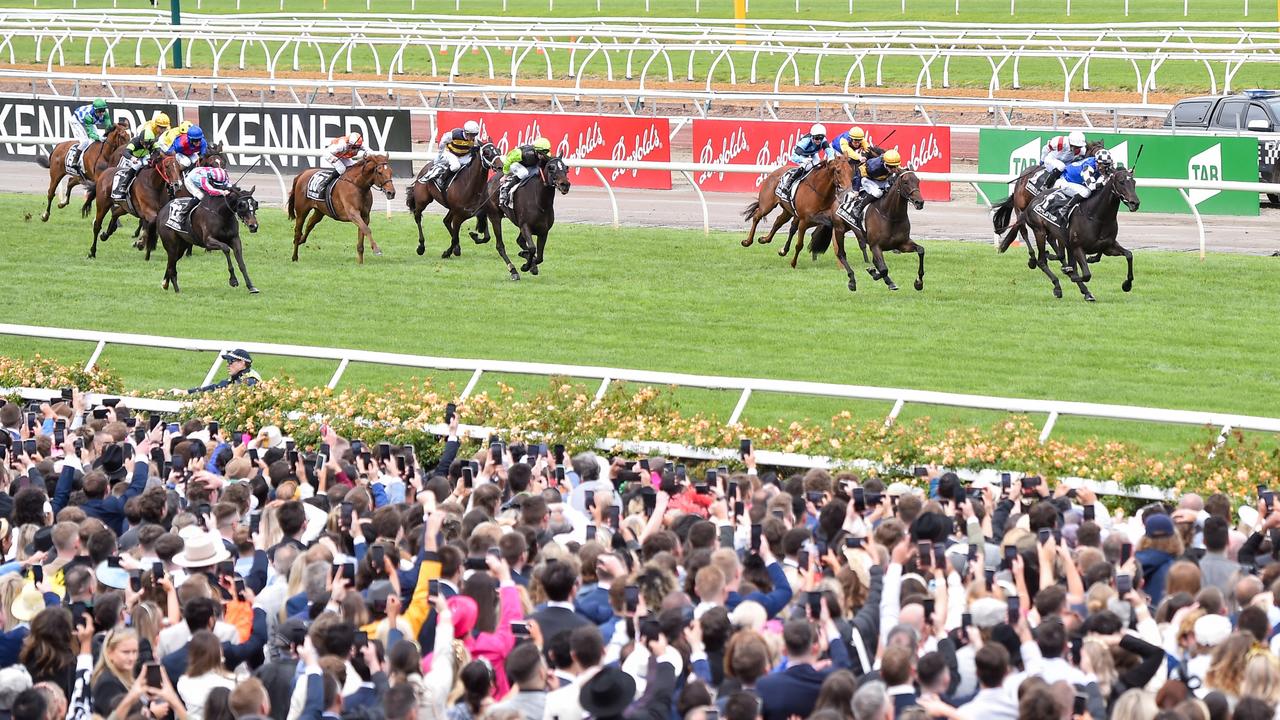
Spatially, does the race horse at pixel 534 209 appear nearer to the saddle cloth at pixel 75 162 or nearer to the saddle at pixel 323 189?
the saddle at pixel 323 189

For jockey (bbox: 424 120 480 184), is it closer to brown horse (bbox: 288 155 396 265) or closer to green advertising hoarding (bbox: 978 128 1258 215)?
brown horse (bbox: 288 155 396 265)

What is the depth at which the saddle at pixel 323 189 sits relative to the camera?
19953mm

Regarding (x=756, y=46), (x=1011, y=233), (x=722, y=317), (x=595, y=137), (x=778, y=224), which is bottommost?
(x=722, y=317)

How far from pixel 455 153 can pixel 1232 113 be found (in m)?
9.98

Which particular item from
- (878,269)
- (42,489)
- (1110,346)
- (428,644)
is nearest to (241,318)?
(878,269)

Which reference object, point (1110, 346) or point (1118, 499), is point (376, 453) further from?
point (1110, 346)

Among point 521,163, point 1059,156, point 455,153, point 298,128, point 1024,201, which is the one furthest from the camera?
point 298,128

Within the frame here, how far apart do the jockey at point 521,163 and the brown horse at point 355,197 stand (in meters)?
1.53

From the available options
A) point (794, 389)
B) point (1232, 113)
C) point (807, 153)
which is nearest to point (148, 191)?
point (807, 153)

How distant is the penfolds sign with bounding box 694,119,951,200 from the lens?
2281 centimetres

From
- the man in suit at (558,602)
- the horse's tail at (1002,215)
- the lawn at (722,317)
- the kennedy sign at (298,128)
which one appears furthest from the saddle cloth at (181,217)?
the man in suit at (558,602)

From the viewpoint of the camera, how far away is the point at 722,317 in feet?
53.2

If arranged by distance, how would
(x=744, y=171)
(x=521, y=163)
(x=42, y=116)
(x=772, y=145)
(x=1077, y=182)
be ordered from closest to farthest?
(x=1077, y=182) < (x=521, y=163) < (x=744, y=171) < (x=772, y=145) < (x=42, y=116)

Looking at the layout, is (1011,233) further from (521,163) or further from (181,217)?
(181,217)
